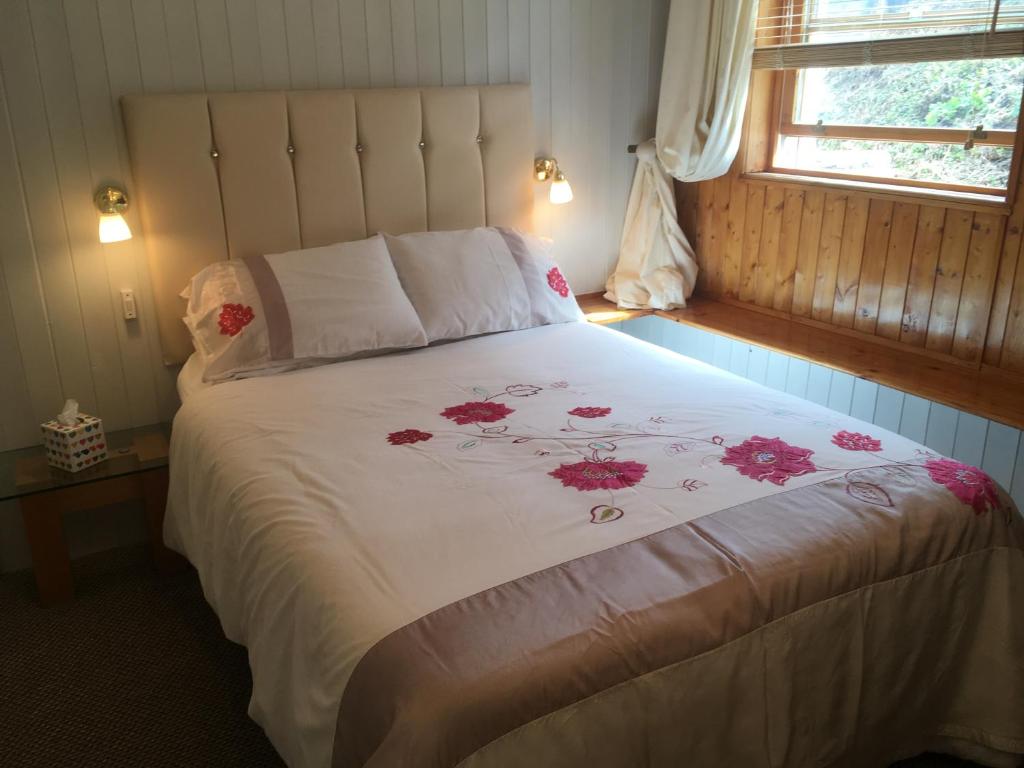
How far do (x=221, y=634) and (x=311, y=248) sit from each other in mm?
1233

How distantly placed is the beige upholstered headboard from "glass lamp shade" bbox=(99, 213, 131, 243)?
0.40ft

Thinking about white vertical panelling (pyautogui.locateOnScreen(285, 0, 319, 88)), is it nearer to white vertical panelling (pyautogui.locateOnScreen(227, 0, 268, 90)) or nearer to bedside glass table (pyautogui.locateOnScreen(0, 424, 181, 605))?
white vertical panelling (pyautogui.locateOnScreen(227, 0, 268, 90))

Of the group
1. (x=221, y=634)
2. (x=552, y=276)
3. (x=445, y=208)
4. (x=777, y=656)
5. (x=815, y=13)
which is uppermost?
(x=815, y=13)

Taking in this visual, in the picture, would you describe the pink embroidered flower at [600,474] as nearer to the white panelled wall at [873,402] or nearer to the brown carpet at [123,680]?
the brown carpet at [123,680]

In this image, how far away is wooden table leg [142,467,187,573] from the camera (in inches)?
99.4

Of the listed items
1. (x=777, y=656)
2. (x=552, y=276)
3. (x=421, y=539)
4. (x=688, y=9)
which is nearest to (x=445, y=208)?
(x=552, y=276)

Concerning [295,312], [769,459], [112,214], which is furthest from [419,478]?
[112,214]

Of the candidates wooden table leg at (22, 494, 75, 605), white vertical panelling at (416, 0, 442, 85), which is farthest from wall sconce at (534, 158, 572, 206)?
wooden table leg at (22, 494, 75, 605)

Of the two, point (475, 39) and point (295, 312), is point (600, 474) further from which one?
point (475, 39)

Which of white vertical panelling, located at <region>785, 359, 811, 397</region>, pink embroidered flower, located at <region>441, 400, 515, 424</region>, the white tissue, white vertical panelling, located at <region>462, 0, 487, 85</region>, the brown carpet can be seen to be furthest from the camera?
white vertical panelling, located at <region>462, 0, 487, 85</region>

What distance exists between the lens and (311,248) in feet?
9.11

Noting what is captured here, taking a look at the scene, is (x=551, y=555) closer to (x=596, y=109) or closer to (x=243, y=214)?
(x=243, y=214)

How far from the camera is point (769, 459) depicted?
192cm

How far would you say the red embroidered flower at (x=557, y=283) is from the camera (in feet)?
9.89
